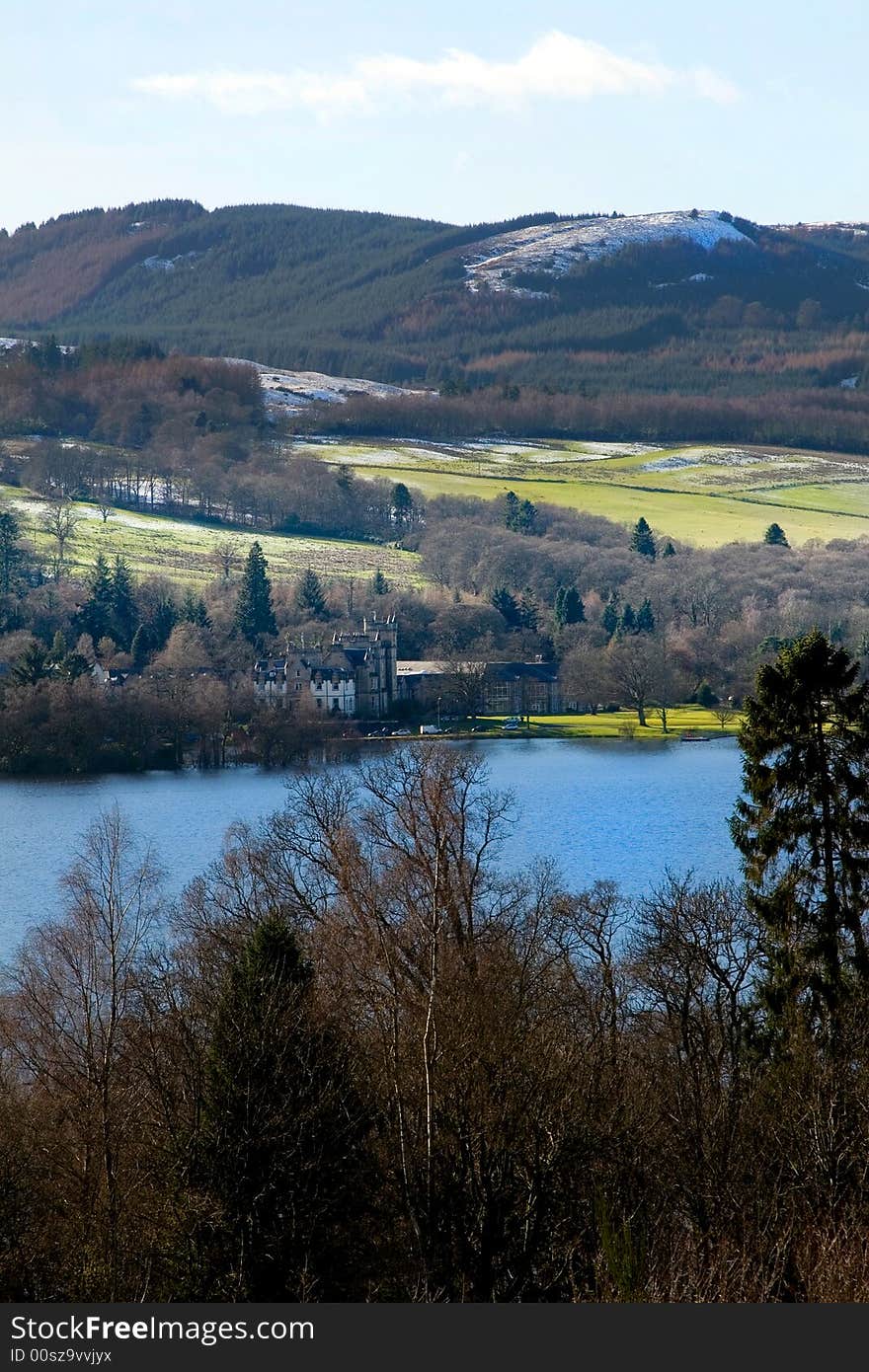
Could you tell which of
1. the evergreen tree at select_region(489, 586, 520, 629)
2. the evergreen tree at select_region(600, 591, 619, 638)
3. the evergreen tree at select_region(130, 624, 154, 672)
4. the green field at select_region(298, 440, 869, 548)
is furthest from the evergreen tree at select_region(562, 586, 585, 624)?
the green field at select_region(298, 440, 869, 548)

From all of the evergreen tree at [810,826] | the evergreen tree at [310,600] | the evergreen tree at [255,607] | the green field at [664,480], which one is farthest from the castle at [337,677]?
the evergreen tree at [810,826]

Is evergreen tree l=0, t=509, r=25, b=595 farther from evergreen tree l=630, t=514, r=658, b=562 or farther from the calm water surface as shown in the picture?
evergreen tree l=630, t=514, r=658, b=562

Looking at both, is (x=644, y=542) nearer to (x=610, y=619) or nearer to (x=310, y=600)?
(x=610, y=619)

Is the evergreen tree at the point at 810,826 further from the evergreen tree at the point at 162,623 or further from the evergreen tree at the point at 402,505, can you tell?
the evergreen tree at the point at 402,505

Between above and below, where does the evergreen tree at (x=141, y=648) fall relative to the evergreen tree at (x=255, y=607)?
below

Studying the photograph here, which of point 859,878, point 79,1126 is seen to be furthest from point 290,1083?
point 859,878

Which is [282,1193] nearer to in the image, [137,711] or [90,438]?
[137,711]

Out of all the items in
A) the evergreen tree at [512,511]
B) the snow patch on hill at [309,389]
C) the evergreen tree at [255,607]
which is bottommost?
the evergreen tree at [255,607]
